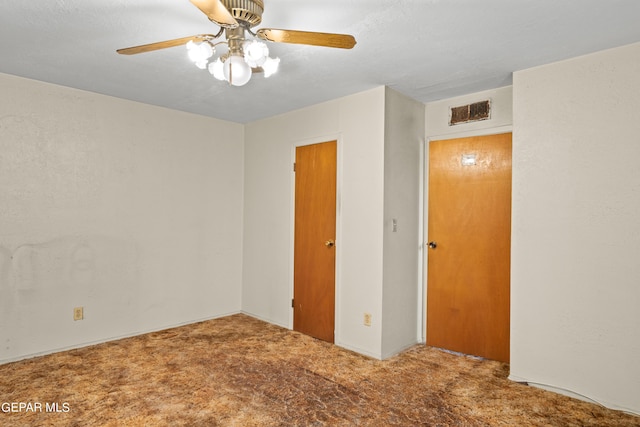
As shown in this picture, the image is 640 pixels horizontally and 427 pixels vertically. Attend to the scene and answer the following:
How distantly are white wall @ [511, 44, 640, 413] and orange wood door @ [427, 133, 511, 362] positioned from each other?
0.44 meters

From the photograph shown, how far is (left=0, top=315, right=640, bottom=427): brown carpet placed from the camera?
7.75 ft

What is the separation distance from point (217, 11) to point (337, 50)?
1190mm

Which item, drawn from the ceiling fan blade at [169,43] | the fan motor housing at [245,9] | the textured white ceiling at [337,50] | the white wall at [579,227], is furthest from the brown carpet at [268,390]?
the textured white ceiling at [337,50]

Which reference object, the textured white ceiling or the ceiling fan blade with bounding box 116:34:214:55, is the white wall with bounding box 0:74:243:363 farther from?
the ceiling fan blade with bounding box 116:34:214:55

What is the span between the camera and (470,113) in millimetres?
3539

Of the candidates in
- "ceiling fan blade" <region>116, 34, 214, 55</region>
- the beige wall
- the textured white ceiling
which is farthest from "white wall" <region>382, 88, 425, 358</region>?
"ceiling fan blade" <region>116, 34, 214, 55</region>

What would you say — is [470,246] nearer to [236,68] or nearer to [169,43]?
[236,68]

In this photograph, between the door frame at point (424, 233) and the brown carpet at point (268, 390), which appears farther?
the door frame at point (424, 233)

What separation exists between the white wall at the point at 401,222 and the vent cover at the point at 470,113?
32 centimetres

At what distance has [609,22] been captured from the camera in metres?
2.18

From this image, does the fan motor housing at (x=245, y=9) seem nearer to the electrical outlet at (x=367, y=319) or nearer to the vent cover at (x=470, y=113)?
the vent cover at (x=470, y=113)

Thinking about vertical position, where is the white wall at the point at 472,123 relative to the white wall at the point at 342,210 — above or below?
above

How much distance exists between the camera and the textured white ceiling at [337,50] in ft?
6.79

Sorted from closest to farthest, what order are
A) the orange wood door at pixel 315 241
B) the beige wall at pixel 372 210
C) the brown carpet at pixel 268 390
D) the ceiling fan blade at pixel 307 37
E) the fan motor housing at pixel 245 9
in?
the fan motor housing at pixel 245 9 → the ceiling fan blade at pixel 307 37 → the brown carpet at pixel 268 390 → the beige wall at pixel 372 210 → the orange wood door at pixel 315 241
